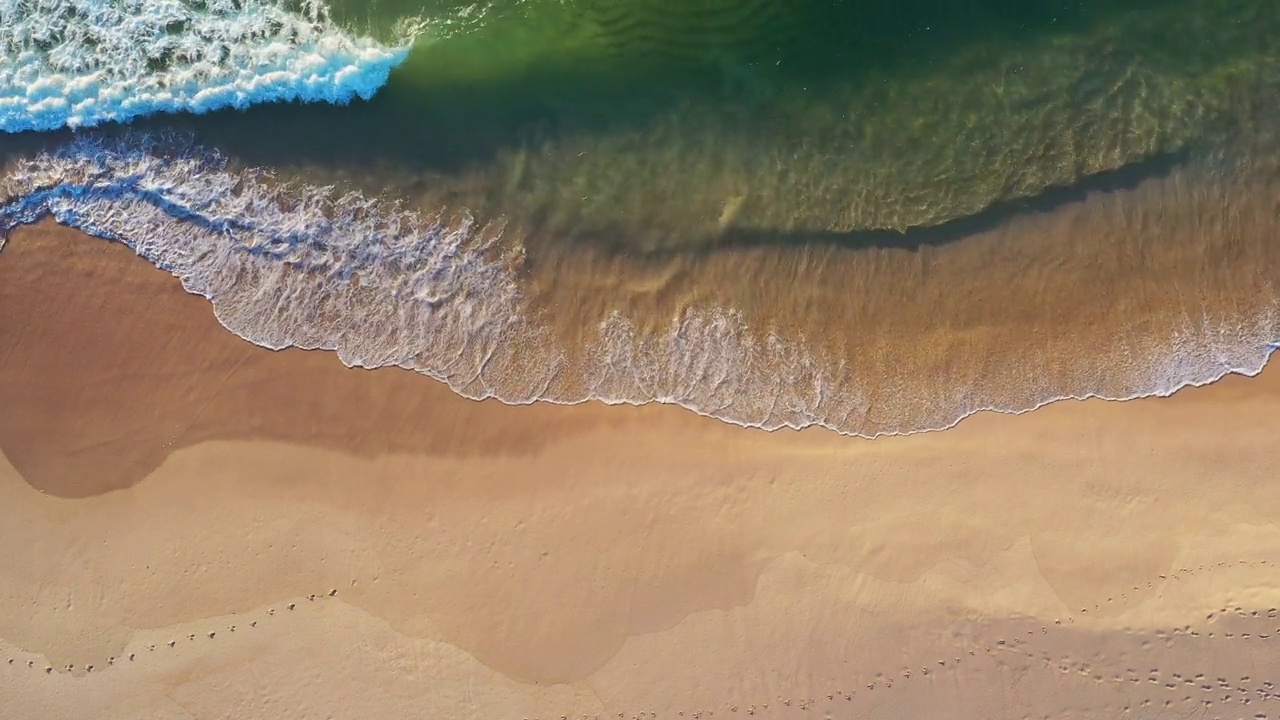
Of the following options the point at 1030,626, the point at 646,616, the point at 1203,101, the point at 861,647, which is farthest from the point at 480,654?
the point at 1203,101

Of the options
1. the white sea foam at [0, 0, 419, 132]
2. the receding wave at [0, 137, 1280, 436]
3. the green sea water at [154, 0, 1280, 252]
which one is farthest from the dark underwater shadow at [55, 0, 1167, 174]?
the receding wave at [0, 137, 1280, 436]

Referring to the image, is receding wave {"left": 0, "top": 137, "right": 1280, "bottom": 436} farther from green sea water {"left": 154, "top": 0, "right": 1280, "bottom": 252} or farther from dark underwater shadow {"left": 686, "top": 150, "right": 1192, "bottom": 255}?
dark underwater shadow {"left": 686, "top": 150, "right": 1192, "bottom": 255}

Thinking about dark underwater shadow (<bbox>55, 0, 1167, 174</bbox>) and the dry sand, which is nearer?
the dry sand

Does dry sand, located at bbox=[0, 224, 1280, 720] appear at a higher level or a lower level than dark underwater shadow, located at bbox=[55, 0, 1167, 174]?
lower

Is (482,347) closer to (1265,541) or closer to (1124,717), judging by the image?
(1124,717)

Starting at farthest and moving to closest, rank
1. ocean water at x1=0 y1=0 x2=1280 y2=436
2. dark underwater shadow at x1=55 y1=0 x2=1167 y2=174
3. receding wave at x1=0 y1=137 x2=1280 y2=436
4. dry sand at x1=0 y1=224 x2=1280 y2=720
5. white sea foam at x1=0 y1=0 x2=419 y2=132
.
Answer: dark underwater shadow at x1=55 y1=0 x2=1167 y2=174 → white sea foam at x1=0 y1=0 x2=419 y2=132 → ocean water at x1=0 y1=0 x2=1280 y2=436 → receding wave at x1=0 y1=137 x2=1280 y2=436 → dry sand at x1=0 y1=224 x2=1280 y2=720

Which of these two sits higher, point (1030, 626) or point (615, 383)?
point (615, 383)
